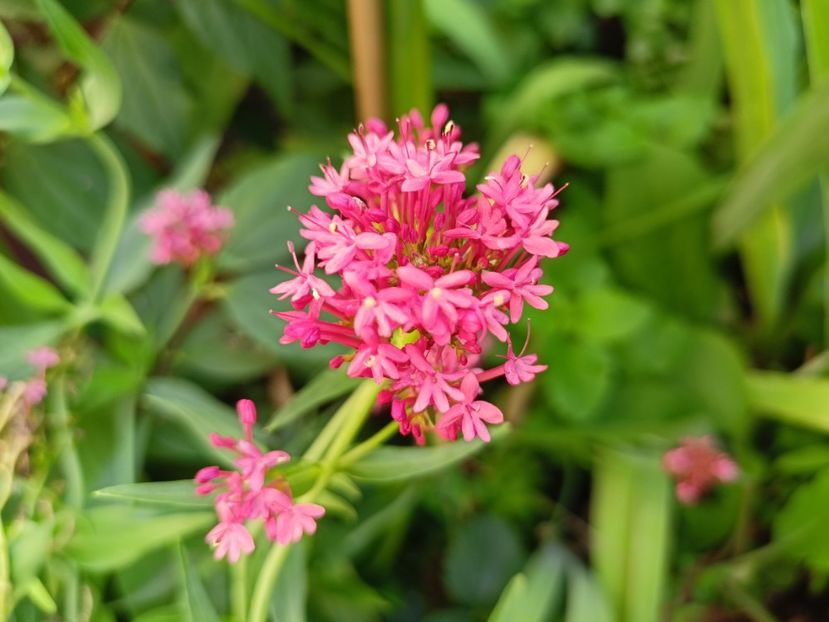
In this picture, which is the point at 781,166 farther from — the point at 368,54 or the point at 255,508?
the point at 255,508

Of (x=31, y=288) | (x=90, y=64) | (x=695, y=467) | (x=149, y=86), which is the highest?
(x=149, y=86)

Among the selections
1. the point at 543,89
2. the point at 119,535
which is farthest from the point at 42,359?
the point at 543,89

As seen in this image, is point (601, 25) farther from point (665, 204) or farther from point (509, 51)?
point (665, 204)

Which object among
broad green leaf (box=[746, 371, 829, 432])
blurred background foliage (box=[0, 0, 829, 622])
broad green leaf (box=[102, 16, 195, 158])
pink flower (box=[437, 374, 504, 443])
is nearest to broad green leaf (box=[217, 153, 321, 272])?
blurred background foliage (box=[0, 0, 829, 622])

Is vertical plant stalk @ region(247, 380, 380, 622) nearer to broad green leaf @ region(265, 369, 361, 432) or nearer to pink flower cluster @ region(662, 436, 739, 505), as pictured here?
broad green leaf @ region(265, 369, 361, 432)

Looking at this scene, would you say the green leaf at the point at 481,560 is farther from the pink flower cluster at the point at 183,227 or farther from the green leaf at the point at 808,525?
the pink flower cluster at the point at 183,227
